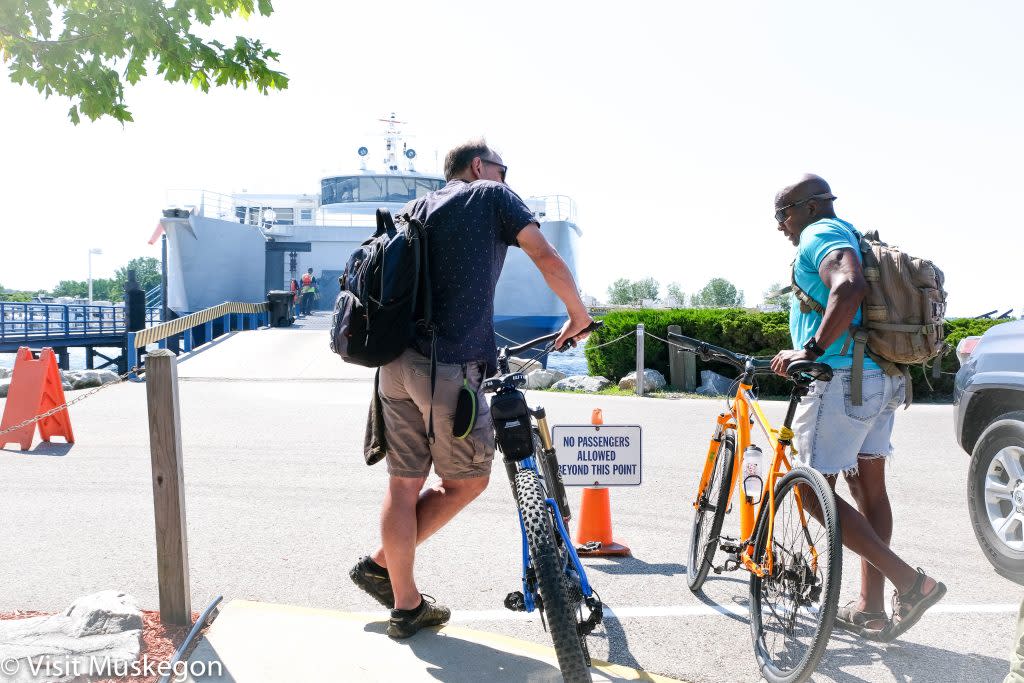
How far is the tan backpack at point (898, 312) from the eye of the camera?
10.5 feet

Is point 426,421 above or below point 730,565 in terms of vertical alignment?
above

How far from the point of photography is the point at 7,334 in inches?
945

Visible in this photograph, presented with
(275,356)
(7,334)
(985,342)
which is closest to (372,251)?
(985,342)

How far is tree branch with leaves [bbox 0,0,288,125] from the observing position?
472 cm

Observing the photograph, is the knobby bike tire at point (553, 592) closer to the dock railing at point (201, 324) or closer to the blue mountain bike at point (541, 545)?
the blue mountain bike at point (541, 545)

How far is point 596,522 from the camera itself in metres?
4.71

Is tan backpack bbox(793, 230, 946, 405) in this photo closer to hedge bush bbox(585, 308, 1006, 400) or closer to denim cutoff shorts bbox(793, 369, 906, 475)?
denim cutoff shorts bbox(793, 369, 906, 475)

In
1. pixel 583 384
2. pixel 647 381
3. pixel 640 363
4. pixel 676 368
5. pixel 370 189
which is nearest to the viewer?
pixel 640 363

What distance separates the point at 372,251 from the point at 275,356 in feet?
50.8

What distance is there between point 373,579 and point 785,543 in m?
1.54

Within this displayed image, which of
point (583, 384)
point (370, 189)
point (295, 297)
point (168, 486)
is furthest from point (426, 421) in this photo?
point (370, 189)

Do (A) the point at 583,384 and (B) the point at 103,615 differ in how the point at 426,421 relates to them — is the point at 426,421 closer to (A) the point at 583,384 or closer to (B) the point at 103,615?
(B) the point at 103,615

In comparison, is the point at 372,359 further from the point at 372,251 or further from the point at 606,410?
the point at 606,410

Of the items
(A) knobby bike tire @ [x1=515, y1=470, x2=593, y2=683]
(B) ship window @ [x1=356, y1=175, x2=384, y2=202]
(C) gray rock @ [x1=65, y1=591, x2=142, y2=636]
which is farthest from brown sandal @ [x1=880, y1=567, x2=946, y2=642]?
(B) ship window @ [x1=356, y1=175, x2=384, y2=202]
